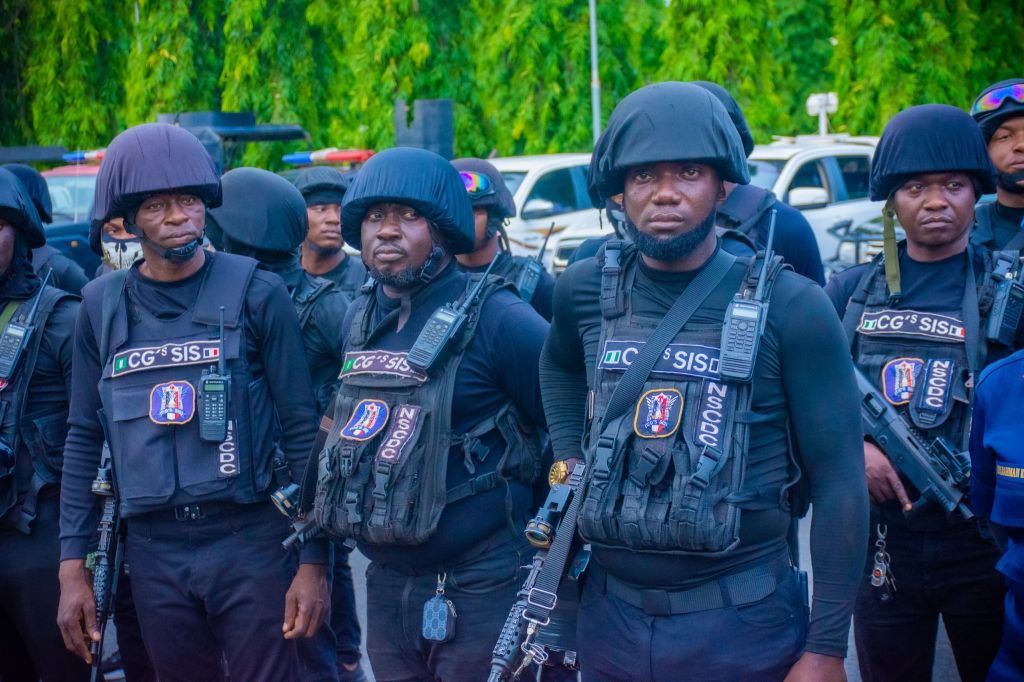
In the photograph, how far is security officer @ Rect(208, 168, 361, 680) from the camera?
16.1ft

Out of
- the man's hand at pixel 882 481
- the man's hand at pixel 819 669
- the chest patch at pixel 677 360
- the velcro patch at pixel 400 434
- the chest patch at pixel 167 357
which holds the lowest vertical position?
the man's hand at pixel 819 669

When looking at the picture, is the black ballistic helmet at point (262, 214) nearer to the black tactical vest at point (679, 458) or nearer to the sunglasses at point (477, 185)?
the sunglasses at point (477, 185)

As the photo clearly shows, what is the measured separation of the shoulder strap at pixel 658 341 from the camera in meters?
2.90

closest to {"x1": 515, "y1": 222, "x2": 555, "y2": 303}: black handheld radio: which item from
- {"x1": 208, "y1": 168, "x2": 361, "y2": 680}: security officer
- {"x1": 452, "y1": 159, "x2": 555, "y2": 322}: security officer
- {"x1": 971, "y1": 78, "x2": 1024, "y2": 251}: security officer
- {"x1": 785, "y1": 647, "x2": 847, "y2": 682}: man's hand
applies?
{"x1": 452, "y1": 159, "x2": 555, "y2": 322}: security officer

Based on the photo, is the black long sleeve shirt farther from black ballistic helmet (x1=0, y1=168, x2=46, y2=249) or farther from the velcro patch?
black ballistic helmet (x1=0, y1=168, x2=46, y2=249)

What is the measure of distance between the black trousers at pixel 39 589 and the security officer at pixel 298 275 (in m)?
0.98

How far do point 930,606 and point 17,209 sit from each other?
3.49m

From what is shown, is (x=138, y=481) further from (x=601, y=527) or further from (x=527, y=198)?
(x=527, y=198)

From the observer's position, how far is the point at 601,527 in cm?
287

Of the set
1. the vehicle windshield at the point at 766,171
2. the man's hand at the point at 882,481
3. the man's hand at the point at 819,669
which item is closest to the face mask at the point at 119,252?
the man's hand at the point at 882,481

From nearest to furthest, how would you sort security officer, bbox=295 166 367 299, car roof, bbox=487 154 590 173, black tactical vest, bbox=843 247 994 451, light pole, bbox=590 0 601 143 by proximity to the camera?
black tactical vest, bbox=843 247 994 451 → security officer, bbox=295 166 367 299 → car roof, bbox=487 154 590 173 → light pole, bbox=590 0 601 143

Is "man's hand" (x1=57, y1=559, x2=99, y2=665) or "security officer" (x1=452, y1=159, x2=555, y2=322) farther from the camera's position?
"security officer" (x1=452, y1=159, x2=555, y2=322)

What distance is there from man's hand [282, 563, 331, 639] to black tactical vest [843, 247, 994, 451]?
1.84 meters

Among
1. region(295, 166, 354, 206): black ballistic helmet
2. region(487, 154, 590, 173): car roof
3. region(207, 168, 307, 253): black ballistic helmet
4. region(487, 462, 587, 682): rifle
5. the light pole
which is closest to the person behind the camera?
region(487, 462, 587, 682): rifle
